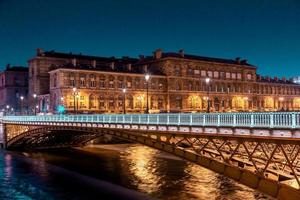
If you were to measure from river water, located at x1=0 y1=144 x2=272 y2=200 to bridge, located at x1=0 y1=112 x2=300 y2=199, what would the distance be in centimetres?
478

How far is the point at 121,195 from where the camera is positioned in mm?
35500

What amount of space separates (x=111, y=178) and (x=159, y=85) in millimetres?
72254

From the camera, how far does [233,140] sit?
25.3 metres

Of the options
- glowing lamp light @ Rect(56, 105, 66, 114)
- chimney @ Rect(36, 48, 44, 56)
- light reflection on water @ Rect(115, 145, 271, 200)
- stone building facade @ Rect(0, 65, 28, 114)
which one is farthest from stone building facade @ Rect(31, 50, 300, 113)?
light reflection on water @ Rect(115, 145, 271, 200)

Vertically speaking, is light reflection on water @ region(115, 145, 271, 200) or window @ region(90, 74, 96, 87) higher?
window @ region(90, 74, 96, 87)

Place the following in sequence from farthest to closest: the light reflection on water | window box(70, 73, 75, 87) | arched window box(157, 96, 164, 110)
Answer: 1. arched window box(157, 96, 164, 110)
2. window box(70, 73, 75, 87)
3. the light reflection on water

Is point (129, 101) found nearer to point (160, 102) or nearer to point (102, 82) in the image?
point (102, 82)

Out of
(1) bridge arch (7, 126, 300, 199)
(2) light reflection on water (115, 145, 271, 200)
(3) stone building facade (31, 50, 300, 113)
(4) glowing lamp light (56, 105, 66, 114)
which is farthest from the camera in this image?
(3) stone building facade (31, 50, 300, 113)

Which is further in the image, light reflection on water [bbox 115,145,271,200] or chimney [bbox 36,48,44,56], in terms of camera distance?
chimney [bbox 36,48,44,56]

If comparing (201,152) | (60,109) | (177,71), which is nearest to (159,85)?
(177,71)

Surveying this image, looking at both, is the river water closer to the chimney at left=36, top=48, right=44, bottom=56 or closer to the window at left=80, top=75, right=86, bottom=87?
the window at left=80, top=75, right=86, bottom=87

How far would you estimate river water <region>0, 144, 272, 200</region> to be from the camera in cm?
3534

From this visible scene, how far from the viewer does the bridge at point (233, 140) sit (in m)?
22.5

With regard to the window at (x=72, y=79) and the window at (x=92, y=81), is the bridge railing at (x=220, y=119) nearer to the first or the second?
the window at (x=72, y=79)
